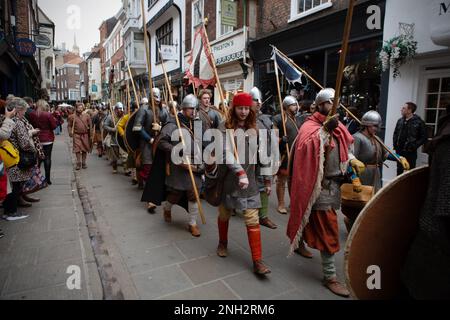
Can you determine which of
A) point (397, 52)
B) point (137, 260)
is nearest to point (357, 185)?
point (137, 260)

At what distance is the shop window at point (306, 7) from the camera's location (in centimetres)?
812

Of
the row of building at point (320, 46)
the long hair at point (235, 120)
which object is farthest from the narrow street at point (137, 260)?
the row of building at point (320, 46)

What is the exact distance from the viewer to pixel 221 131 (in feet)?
10.7

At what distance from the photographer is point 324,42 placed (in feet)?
26.9

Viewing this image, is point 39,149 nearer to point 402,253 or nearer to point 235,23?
point 402,253

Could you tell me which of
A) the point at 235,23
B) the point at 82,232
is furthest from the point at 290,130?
the point at 235,23

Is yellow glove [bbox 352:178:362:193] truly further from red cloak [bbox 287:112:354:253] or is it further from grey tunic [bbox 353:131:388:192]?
grey tunic [bbox 353:131:388:192]

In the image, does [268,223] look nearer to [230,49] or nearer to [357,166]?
[357,166]

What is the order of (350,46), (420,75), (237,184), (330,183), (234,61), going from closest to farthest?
(330,183), (237,184), (420,75), (350,46), (234,61)

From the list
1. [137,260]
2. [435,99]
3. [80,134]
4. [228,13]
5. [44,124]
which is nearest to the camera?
[137,260]

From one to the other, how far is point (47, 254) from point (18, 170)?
72.8 inches
